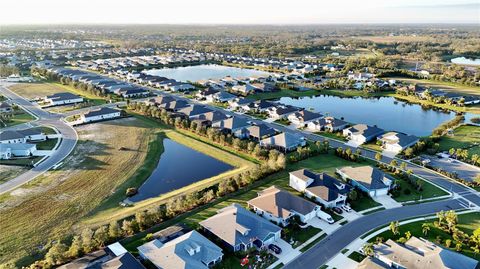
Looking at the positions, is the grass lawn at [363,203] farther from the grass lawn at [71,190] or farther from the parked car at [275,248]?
the grass lawn at [71,190]

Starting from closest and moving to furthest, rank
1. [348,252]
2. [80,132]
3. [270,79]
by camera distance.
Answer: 1. [348,252]
2. [80,132]
3. [270,79]

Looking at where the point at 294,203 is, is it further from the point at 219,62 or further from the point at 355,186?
the point at 219,62

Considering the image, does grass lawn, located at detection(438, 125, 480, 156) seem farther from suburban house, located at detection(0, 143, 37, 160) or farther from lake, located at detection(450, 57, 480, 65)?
lake, located at detection(450, 57, 480, 65)

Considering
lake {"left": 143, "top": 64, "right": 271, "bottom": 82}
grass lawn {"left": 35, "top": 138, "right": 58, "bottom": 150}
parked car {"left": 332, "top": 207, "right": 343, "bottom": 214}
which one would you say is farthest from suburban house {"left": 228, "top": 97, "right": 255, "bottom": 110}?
parked car {"left": 332, "top": 207, "right": 343, "bottom": 214}

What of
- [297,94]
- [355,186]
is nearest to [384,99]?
[297,94]

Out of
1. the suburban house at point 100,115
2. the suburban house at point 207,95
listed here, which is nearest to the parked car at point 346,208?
the suburban house at point 100,115

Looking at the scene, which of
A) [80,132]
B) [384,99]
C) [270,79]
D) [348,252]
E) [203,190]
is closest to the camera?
[348,252]
